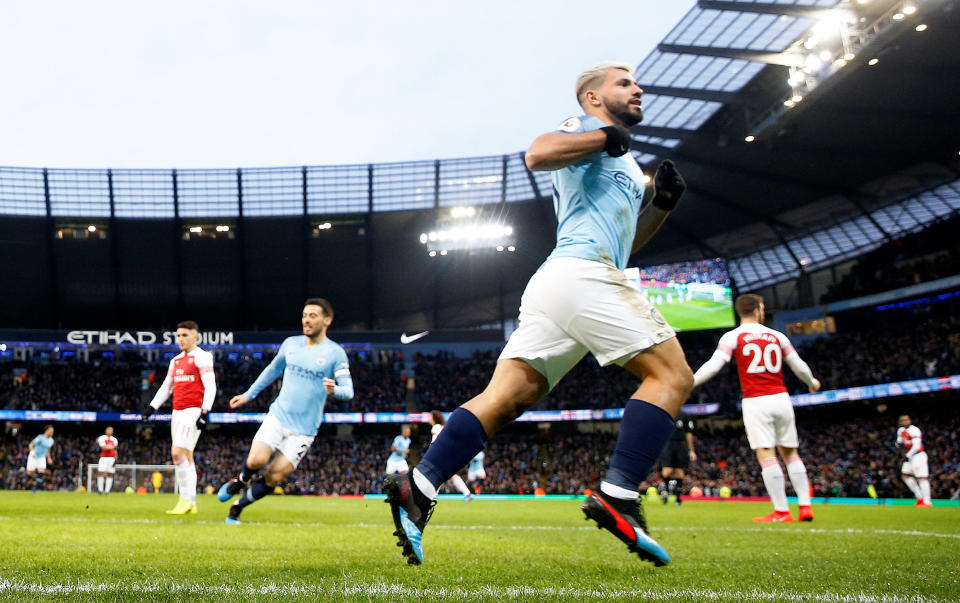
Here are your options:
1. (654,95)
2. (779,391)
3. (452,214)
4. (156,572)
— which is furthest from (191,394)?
(452,214)

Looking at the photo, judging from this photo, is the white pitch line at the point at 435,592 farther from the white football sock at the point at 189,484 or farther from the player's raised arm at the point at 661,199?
the white football sock at the point at 189,484

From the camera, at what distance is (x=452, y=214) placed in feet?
120

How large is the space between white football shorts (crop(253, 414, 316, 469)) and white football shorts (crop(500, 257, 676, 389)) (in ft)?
14.6

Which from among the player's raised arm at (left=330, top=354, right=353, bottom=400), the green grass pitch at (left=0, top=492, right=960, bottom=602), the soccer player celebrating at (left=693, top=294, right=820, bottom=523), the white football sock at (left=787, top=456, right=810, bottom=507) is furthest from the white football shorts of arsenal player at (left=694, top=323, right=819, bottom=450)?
the player's raised arm at (left=330, top=354, right=353, bottom=400)

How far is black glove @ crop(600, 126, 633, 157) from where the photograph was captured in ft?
9.58

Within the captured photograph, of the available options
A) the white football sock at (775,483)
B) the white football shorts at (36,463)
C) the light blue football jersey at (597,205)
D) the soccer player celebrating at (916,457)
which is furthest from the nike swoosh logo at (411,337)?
the light blue football jersey at (597,205)

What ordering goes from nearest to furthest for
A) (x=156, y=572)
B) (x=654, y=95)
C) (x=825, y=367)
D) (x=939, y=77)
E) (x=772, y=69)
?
(x=156, y=572) → (x=939, y=77) → (x=772, y=69) → (x=654, y=95) → (x=825, y=367)

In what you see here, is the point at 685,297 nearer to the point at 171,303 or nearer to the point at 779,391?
the point at 171,303

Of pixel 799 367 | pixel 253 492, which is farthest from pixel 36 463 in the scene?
pixel 799 367

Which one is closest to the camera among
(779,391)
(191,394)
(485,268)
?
(779,391)

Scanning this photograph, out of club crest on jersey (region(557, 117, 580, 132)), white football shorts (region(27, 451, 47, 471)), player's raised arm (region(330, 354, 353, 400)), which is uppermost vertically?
club crest on jersey (region(557, 117, 580, 132))

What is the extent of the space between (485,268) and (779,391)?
105 feet

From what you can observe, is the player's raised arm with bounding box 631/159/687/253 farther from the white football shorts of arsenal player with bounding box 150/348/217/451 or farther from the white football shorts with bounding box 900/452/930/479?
the white football shorts with bounding box 900/452/930/479

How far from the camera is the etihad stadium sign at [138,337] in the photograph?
122 ft
